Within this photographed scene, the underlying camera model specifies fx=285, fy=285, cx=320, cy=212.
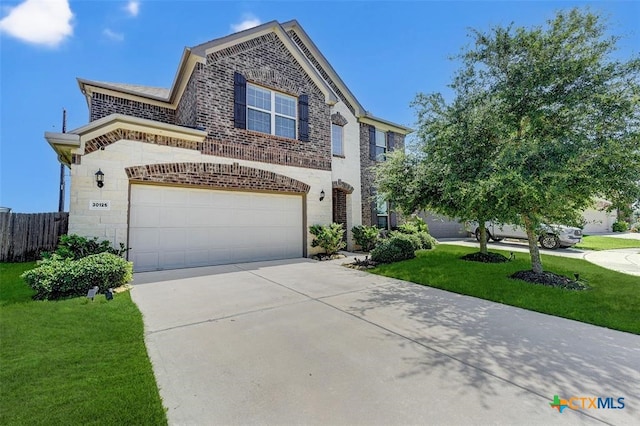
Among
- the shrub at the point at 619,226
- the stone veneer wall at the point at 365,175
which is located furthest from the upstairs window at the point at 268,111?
the shrub at the point at 619,226

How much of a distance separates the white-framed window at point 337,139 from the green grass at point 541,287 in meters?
5.97

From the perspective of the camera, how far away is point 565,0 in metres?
6.33

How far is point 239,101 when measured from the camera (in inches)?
371

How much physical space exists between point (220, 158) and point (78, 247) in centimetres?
428

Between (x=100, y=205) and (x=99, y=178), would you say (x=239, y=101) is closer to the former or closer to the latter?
(x=99, y=178)

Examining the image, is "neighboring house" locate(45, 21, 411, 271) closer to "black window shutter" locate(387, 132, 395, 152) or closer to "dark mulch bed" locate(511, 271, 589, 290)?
"black window shutter" locate(387, 132, 395, 152)

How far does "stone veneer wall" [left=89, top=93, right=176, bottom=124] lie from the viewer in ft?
33.0

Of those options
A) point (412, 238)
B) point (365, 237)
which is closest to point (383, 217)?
point (365, 237)

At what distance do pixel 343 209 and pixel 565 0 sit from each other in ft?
30.1

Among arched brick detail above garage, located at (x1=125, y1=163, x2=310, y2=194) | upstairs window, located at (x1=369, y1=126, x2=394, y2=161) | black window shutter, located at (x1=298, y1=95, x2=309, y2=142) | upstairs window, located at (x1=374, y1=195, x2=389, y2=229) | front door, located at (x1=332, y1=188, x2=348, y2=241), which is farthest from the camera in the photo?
upstairs window, located at (x1=369, y1=126, x2=394, y2=161)

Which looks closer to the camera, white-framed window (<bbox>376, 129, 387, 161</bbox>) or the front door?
the front door

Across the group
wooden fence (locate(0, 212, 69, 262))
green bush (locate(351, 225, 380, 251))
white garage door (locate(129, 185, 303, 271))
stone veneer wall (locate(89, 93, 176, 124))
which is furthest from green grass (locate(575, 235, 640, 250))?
wooden fence (locate(0, 212, 69, 262))

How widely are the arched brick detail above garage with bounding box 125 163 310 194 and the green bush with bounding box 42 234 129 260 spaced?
1839mm

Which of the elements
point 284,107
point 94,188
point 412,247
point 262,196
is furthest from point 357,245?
point 94,188
